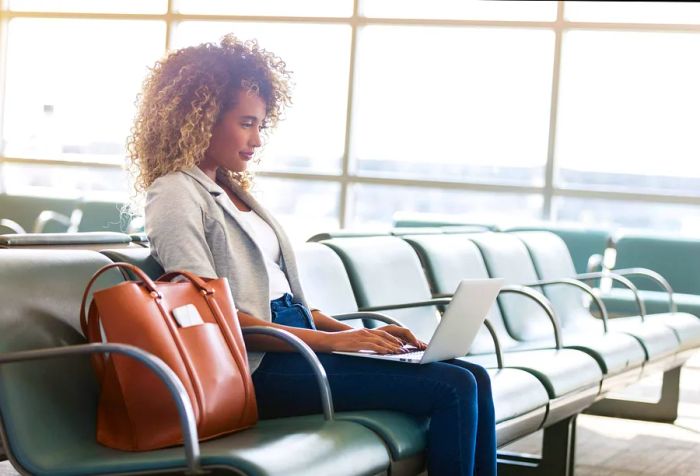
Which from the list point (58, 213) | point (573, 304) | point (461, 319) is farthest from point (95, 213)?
point (461, 319)

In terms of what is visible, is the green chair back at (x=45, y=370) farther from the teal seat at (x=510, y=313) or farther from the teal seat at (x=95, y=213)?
the teal seat at (x=95, y=213)

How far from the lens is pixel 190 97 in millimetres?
2459

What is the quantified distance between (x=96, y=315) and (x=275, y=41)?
21.9 feet

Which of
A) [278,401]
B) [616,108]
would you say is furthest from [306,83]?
[278,401]

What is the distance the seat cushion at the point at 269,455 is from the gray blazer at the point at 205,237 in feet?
1.04

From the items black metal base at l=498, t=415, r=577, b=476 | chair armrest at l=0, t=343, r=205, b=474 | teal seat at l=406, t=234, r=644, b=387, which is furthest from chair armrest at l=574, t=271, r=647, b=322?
chair armrest at l=0, t=343, r=205, b=474

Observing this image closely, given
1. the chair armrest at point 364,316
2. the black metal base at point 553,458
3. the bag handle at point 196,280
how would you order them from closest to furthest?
the bag handle at point 196,280
the chair armrest at point 364,316
the black metal base at point 553,458

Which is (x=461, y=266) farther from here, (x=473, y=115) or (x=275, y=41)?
(x=275, y=41)

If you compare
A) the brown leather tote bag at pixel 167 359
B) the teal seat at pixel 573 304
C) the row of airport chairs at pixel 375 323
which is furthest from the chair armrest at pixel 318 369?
the teal seat at pixel 573 304

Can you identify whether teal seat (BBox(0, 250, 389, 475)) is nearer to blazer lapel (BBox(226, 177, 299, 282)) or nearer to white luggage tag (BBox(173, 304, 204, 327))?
white luggage tag (BBox(173, 304, 204, 327))

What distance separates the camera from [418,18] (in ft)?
26.0

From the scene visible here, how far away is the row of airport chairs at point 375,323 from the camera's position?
1.89 metres

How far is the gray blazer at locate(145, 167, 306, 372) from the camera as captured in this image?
7.25 feet

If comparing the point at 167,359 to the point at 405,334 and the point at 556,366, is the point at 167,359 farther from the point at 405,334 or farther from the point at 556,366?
the point at 556,366
